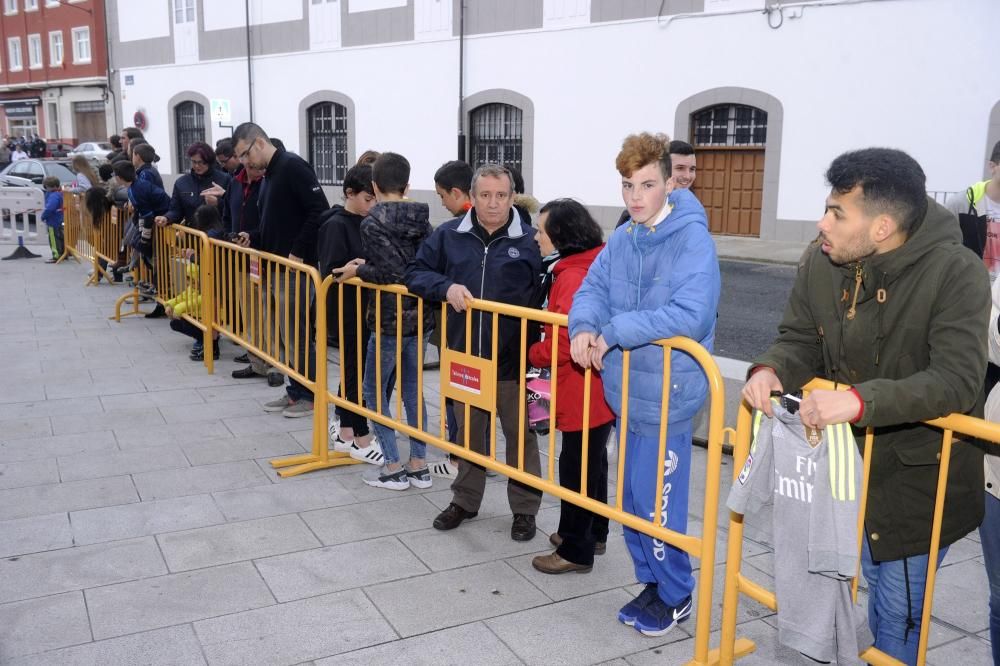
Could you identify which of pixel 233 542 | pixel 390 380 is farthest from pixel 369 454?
pixel 233 542

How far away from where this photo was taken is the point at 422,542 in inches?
174

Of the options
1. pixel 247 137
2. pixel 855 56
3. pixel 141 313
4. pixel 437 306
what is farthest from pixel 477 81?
pixel 437 306

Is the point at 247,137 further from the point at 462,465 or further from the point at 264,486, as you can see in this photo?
the point at 462,465

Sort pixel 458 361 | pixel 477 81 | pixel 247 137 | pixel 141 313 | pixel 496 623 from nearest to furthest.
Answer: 1. pixel 496 623
2. pixel 458 361
3. pixel 247 137
4. pixel 141 313
5. pixel 477 81

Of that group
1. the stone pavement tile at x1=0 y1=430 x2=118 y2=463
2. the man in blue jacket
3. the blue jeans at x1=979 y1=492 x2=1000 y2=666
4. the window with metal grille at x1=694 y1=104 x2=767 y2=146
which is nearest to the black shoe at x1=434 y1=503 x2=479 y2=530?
the man in blue jacket

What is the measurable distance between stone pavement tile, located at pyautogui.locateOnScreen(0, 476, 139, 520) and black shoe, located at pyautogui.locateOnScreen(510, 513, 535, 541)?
2133 millimetres

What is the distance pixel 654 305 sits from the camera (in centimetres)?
340

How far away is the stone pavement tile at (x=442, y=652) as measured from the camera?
10.9 ft

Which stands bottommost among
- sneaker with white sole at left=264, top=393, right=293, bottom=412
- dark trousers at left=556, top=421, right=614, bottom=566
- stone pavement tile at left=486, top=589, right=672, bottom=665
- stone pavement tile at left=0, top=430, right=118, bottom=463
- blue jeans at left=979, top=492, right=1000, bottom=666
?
stone pavement tile at left=486, top=589, right=672, bottom=665

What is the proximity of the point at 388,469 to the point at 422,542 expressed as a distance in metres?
0.88

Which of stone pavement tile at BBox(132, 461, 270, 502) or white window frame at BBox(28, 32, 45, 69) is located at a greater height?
white window frame at BBox(28, 32, 45, 69)

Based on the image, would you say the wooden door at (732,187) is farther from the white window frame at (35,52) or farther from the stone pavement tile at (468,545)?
the white window frame at (35,52)

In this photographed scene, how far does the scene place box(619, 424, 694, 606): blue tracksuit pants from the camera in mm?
3463

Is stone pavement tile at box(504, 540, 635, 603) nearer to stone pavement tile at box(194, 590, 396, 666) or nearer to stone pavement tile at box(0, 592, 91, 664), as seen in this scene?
stone pavement tile at box(194, 590, 396, 666)
